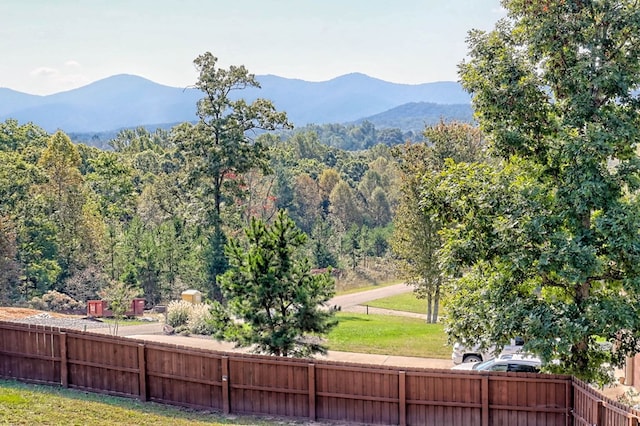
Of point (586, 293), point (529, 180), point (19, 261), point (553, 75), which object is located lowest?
point (19, 261)

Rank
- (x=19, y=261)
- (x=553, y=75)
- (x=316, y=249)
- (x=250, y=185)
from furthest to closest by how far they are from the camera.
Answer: (x=250, y=185)
(x=316, y=249)
(x=19, y=261)
(x=553, y=75)

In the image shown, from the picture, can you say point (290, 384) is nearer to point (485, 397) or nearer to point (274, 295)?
point (274, 295)

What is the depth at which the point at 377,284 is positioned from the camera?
57.2 meters

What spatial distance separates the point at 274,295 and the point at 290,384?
2.54 m

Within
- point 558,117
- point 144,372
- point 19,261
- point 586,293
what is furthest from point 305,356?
point 19,261

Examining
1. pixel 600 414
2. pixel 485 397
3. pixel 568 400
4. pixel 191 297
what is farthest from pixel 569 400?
pixel 191 297

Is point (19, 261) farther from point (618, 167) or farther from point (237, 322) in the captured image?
point (618, 167)

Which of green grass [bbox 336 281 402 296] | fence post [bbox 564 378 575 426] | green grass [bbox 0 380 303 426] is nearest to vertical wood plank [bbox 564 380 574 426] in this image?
fence post [bbox 564 378 575 426]

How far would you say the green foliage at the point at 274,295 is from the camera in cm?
1505

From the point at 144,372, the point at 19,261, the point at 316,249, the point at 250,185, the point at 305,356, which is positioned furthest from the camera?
the point at 250,185

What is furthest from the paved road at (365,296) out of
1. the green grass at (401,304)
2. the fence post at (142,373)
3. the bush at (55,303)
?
the fence post at (142,373)

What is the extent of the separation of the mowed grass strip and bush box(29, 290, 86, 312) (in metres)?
16.3

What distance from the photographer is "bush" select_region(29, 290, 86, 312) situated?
121 feet

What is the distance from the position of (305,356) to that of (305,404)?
2.35 m
